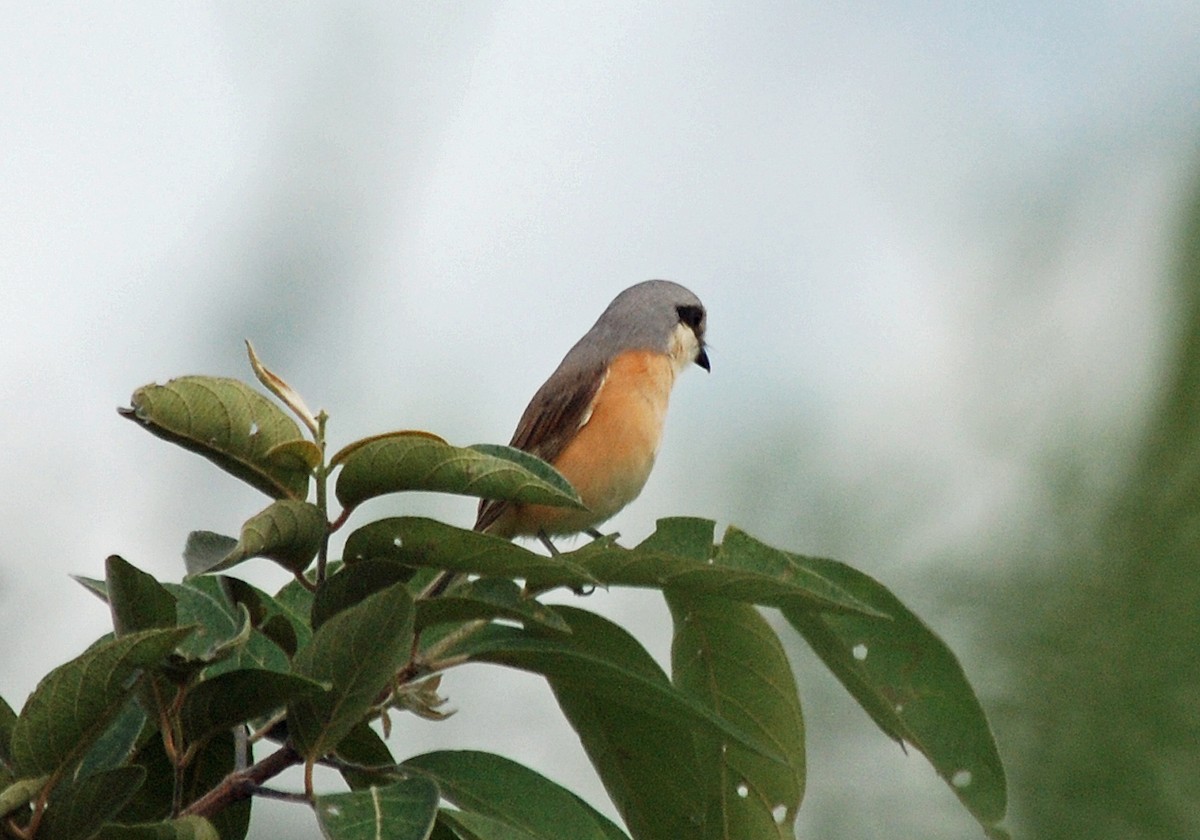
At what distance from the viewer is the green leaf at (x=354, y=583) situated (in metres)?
2.12

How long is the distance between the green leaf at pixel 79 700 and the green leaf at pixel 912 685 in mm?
912

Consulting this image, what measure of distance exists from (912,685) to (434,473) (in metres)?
0.79

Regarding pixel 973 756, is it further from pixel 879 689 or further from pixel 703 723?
pixel 703 723

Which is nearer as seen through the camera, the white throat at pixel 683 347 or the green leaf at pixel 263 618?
the green leaf at pixel 263 618

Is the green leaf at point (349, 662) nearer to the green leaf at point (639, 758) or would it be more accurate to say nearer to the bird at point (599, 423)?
the green leaf at point (639, 758)

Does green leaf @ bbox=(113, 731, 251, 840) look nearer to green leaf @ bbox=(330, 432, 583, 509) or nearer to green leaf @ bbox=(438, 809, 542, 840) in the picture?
green leaf @ bbox=(438, 809, 542, 840)

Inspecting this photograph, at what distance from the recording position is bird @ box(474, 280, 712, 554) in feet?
14.2

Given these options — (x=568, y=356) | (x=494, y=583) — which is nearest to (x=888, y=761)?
(x=568, y=356)

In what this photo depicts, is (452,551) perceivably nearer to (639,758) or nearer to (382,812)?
(382,812)

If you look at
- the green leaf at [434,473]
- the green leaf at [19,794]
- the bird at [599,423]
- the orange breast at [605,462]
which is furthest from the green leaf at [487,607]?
the orange breast at [605,462]

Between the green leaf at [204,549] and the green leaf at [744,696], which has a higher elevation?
the green leaf at [744,696]

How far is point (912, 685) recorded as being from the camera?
2.33 metres

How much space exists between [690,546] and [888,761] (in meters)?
2.33

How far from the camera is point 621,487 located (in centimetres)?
436
